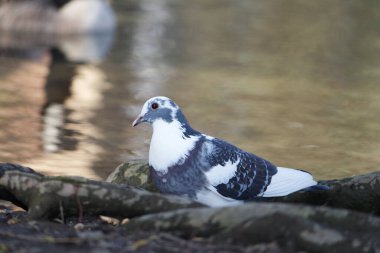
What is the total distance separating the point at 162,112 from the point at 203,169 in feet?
1.69

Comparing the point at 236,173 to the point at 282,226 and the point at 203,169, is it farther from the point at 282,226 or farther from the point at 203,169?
the point at 282,226

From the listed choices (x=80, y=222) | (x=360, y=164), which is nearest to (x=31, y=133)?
(x=360, y=164)

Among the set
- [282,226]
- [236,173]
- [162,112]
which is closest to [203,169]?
[236,173]

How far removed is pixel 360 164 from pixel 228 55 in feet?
26.7

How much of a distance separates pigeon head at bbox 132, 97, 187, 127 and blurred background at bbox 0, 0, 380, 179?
3.32m

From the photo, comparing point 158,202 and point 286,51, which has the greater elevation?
point 286,51

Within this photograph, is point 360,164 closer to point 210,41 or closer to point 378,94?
point 378,94

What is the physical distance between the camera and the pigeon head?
6.55 m

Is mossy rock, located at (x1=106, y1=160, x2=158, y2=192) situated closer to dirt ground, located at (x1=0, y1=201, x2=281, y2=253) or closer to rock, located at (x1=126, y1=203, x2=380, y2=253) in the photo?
dirt ground, located at (x1=0, y1=201, x2=281, y2=253)

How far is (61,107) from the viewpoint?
552 inches

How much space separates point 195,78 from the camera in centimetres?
1623

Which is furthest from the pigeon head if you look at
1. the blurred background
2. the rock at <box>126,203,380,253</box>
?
the blurred background

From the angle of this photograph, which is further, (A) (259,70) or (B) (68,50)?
(B) (68,50)

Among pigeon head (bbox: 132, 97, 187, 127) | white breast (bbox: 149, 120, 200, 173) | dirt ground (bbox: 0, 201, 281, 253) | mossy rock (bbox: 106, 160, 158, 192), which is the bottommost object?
dirt ground (bbox: 0, 201, 281, 253)
